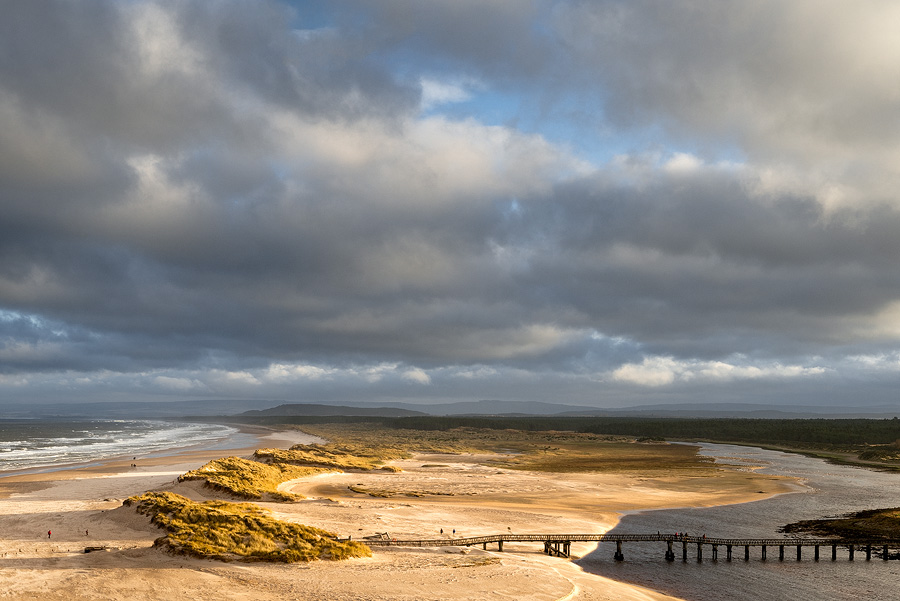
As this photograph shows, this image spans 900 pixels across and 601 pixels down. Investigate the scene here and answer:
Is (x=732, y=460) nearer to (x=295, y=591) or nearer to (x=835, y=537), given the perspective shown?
(x=835, y=537)

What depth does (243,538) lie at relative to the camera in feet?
116

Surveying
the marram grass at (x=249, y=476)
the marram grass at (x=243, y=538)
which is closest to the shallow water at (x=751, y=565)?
the marram grass at (x=243, y=538)

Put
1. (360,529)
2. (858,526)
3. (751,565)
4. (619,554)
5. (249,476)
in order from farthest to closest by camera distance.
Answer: (249,476), (858,526), (360,529), (751,565), (619,554)

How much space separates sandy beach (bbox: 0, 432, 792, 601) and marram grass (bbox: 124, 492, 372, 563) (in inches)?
34.4

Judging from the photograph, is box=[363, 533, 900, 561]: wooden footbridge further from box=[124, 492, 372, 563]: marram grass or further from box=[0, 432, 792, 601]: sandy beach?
box=[124, 492, 372, 563]: marram grass

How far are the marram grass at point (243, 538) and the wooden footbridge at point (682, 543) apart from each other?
4.29 metres

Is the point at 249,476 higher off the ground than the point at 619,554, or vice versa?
the point at 249,476

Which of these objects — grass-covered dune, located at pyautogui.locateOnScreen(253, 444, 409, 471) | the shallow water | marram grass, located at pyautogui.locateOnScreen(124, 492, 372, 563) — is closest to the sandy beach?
marram grass, located at pyautogui.locateOnScreen(124, 492, 372, 563)

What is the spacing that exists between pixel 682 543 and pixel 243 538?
99.9 feet

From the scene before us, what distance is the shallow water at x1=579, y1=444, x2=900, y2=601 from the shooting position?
3506cm

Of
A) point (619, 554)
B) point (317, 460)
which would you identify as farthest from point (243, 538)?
point (317, 460)

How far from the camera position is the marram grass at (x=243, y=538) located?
33.8m

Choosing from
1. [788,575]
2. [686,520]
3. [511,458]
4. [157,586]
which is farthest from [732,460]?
[157,586]

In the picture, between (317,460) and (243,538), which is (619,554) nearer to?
(243,538)
